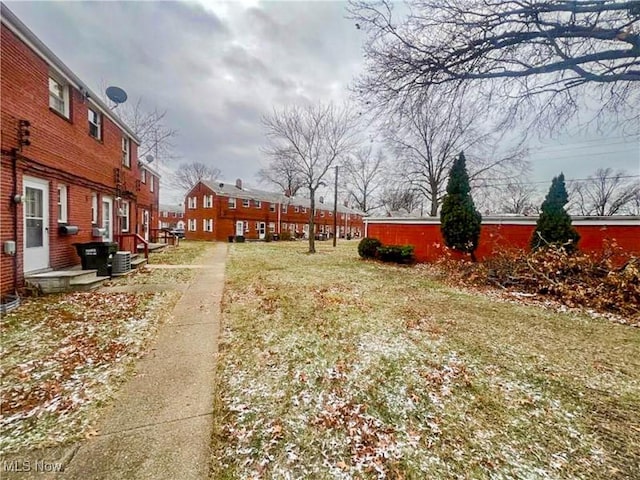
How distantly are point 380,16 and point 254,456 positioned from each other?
29.5 ft

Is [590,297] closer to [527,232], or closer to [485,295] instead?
[485,295]

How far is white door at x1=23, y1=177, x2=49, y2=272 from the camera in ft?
20.4

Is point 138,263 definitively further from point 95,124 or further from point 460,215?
point 460,215

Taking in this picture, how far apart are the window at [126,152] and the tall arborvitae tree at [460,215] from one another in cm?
1390

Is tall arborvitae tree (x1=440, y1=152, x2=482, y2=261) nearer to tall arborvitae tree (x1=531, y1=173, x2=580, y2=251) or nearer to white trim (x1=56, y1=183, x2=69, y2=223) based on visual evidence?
tall arborvitae tree (x1=531, y1=173, x2=580, y2=251)

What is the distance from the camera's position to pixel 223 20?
8547 millimetres

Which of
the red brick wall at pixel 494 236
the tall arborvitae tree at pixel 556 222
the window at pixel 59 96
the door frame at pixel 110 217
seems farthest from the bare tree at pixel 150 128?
the tall arborvitae tree at pixel 556 222

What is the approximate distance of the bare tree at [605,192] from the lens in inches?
1375

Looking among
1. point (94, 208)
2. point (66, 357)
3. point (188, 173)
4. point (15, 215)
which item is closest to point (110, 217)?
point (94, 208)

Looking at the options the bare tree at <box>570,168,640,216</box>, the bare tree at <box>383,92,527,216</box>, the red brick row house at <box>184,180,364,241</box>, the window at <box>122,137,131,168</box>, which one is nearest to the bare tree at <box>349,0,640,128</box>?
the window at <box>122,137,131,168</box>

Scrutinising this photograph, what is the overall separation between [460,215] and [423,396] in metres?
9.53

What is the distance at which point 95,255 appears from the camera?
25.7 ft

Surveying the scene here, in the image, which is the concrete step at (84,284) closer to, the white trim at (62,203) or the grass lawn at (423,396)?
the white trim at (62,203)

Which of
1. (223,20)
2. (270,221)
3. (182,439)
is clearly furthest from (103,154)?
(270,221)
